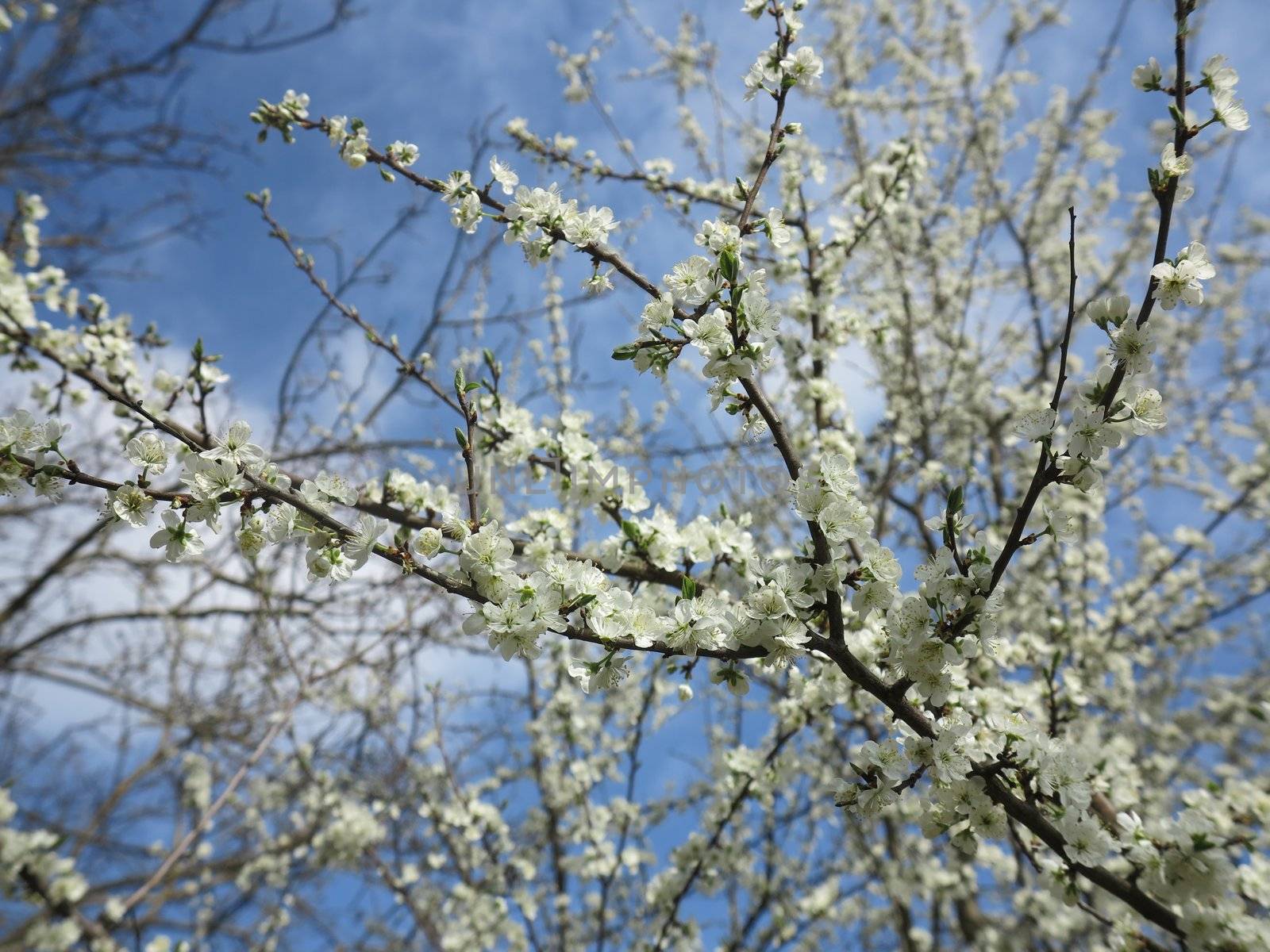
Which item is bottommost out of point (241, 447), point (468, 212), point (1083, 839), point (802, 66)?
point (1083, 839)

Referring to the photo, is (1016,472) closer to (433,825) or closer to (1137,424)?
(1137,424)

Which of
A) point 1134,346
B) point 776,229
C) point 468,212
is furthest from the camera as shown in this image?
point 468,212

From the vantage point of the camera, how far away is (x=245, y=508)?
5.56 feet

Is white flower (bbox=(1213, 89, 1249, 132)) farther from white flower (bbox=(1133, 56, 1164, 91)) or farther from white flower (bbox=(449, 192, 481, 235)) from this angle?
white flower (bbox=(449, 192, 481, 235))

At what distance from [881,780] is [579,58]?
5.66m

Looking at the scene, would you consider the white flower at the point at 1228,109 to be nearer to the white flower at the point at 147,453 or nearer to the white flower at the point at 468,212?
the white flower at the point at 468,212

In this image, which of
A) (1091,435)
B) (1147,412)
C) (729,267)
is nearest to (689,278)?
(729,267)

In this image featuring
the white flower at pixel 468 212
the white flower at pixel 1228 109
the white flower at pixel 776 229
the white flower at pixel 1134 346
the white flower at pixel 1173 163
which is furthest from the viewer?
the white flower at pixel 468 212

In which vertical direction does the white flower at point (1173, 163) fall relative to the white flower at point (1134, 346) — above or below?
above

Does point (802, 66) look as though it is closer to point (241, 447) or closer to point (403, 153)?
point (403, 153)

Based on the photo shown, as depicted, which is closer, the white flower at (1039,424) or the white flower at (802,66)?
the white flower at (1039,424)

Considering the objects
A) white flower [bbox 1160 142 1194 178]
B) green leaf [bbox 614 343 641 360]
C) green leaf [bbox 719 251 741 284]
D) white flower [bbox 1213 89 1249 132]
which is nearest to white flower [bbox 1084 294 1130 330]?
white flower [bbox 1160 142 1194 178]

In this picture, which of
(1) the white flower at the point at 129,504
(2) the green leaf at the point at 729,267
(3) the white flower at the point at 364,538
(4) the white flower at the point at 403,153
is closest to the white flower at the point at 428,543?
(3) the white flower at the point at 364,538

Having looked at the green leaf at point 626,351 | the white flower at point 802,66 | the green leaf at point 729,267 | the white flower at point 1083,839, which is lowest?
the white flower at point 1083,839
